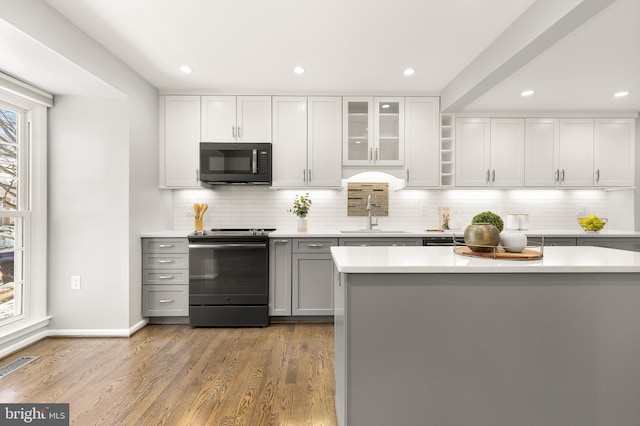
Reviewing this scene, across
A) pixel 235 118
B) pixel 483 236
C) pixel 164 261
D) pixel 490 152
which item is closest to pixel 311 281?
pixel 164 261

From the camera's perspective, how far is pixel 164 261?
3.35 meters

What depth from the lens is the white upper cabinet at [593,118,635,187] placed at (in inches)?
154

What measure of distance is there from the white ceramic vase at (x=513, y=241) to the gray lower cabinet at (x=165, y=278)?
2827mm

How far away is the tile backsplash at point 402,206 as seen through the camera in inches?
157

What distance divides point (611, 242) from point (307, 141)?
133 inches

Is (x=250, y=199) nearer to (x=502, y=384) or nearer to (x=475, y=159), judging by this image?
(x=475, y=159)

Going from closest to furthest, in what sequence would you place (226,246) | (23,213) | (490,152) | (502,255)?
(502,255)
(23,213)
(226,246)
(490,152)

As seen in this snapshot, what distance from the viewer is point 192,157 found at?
365 cm

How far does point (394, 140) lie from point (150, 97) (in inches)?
104

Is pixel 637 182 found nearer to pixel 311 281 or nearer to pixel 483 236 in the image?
pixel 483 236

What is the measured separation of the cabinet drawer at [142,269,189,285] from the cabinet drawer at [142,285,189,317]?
1.9 inches

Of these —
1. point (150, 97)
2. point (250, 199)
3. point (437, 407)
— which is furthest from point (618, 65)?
point (150, 97)

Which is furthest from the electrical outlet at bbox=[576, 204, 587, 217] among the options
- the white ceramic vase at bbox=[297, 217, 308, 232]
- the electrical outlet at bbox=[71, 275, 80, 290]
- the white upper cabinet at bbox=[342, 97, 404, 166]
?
the electrical outlet at bbox=[71, 275, 80, 290]

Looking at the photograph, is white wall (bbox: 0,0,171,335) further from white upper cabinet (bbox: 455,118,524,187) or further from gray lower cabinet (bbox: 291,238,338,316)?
white upper cabinet (bbox: 455,118,524,187)
